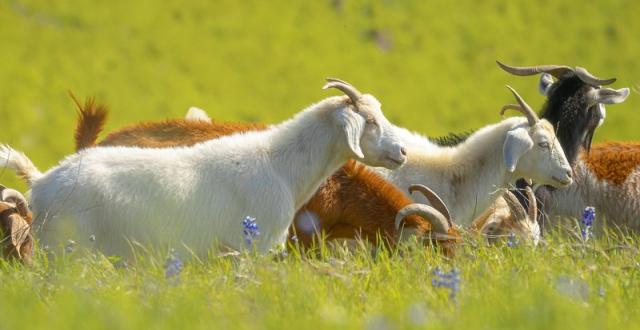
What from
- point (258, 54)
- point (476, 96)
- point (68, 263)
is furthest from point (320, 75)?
point (68, 263)

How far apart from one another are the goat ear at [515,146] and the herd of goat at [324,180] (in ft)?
0.04

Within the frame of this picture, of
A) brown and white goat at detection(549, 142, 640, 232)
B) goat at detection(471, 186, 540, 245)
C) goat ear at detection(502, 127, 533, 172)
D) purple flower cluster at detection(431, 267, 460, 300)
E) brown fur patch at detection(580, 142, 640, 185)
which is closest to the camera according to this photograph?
purple flower cluster at detection(431, 267, 460, 300)

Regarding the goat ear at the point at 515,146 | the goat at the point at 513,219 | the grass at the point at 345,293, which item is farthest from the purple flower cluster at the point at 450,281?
the goat ear at the point at 515,146

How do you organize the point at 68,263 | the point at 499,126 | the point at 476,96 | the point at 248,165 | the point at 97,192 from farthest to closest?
1. the point at 476,96
2. the point at 499,126
3. the point at 248,165
4. the point at 97,192
5. the point at 68,263

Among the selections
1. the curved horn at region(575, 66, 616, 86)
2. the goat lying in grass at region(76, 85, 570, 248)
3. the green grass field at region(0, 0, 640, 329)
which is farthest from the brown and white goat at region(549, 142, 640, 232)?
the green grass field at region(0, 0, 640, 329)

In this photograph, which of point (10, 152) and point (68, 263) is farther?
point (10, 152)

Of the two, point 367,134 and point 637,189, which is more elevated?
point 367,134

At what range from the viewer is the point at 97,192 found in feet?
23.2

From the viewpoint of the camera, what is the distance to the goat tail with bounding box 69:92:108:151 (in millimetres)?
10109

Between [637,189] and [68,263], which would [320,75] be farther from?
[68,263]

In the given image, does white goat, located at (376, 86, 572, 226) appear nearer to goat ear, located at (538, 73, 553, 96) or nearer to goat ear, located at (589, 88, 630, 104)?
goat ear, located at (589, 88, 630, 104)

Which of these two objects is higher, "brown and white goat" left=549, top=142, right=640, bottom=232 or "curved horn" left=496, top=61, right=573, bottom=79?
"curved horn" left=496, top=61, right=573, bottom=79

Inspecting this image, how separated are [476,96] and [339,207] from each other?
214 feet

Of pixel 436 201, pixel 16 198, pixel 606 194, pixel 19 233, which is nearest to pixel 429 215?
pixel 436 201
